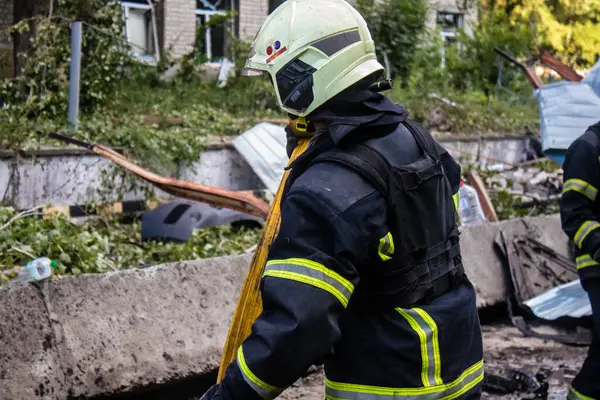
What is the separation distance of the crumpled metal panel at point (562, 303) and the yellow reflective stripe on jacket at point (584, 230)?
7.24 ft

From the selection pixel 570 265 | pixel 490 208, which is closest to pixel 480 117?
pixel 490 208

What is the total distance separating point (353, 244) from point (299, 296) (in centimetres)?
22

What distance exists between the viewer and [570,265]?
769 cm

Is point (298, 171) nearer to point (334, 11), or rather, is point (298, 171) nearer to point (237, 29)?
point (334, 11)

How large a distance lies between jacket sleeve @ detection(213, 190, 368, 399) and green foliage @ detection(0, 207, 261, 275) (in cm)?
316

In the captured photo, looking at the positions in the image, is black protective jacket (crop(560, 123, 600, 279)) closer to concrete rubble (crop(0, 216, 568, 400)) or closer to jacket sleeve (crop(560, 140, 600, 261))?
jacket sleeve (crop(560, 140, 600, 261))

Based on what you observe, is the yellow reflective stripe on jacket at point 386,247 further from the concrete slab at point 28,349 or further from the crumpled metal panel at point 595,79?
the crumpled metal panel at point 595,79

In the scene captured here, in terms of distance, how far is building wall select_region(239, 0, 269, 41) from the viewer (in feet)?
50.9

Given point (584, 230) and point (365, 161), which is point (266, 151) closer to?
point (584, 230)

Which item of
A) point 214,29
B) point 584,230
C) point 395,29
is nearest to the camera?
point 584,230

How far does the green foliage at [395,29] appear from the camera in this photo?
52.1 ft

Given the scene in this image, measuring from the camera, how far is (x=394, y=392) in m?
2.47

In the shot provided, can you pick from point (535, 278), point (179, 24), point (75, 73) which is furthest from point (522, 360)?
point (179, 24)

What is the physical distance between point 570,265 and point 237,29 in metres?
9.40
